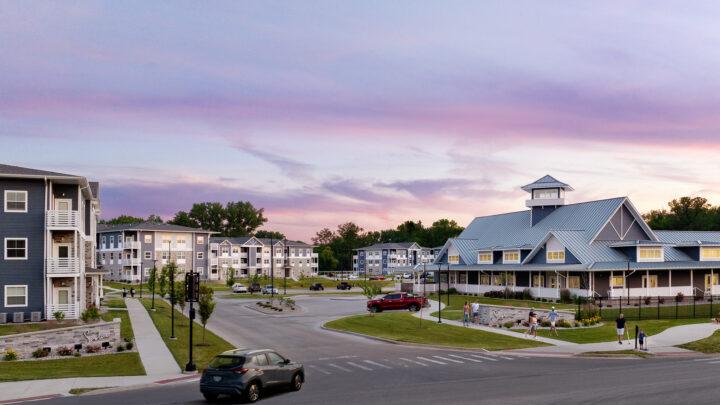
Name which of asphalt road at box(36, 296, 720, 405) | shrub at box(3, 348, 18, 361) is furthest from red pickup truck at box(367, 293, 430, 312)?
shrub at box(3, 348, 18, 361)

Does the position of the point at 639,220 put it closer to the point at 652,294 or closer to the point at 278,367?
the point at 652,294

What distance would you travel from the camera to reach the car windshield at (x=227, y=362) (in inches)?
800

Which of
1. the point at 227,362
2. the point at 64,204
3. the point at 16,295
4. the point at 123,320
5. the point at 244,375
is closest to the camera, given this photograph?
the point at 244,375

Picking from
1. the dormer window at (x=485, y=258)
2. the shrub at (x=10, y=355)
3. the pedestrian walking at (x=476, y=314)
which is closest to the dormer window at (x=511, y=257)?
the dormer window at (x=485, y=258)

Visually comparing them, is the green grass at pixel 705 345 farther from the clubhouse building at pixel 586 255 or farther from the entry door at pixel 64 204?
the entry door at pixel 64 204

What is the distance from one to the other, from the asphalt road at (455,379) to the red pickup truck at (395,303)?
62.5 feet

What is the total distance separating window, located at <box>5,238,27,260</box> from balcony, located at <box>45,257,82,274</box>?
1652 millimetres

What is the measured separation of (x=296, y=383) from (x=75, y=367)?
12302 millimetres

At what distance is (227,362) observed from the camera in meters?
20.5

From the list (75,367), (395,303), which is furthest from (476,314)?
(75,367)

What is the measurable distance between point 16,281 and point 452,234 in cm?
16414

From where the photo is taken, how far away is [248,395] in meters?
20.0

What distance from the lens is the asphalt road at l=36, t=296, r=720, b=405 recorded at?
2038cm

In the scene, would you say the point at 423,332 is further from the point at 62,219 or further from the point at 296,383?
the point at 62,219
